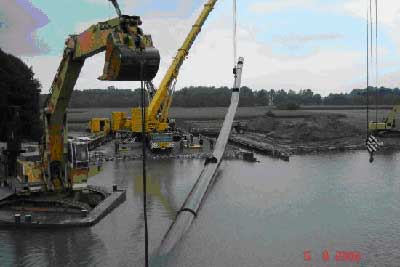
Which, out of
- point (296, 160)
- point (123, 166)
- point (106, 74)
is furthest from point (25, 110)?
point (106, 74)

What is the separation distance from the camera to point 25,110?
185 feet

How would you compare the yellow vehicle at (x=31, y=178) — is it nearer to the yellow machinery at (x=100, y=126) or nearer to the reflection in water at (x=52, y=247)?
the reflection in water at (x=52, y=247)

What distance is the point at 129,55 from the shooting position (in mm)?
14055

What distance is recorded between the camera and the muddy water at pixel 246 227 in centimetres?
1719

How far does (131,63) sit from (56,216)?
10.9 meters

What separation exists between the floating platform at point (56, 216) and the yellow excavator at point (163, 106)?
70.4 ft

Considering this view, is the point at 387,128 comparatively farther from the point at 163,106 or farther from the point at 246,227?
the point at 246,227

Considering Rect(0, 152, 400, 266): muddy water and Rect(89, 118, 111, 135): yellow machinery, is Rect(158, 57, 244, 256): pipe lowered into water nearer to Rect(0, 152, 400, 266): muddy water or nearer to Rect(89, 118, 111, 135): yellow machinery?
Rect(0, 152, 400, 266): muddy water

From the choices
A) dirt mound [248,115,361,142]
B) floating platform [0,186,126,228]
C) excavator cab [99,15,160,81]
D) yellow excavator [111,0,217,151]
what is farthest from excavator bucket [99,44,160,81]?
dirt mound [248,115,361,142]

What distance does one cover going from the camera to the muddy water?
1719 centimetres

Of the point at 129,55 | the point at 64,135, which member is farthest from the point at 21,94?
the point at 129,55

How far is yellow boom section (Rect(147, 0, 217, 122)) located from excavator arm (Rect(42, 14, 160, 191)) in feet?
75.6

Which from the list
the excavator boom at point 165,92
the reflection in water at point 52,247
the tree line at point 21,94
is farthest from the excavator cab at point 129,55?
the tree line at point 21,94
